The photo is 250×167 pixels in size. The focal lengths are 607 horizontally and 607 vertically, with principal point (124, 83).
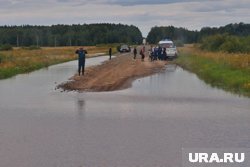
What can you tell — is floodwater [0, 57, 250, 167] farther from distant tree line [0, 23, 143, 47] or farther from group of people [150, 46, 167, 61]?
distant tree line [0, 23, 143, 47]

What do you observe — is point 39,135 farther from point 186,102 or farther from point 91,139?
point 186,102

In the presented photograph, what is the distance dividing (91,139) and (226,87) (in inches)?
574

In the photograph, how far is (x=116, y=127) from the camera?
545 inches

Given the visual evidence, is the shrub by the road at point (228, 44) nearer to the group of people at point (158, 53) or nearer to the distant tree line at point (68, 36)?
the group of people at point (158, 53)

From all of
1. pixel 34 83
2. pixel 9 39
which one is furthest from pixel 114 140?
pixel 9 39

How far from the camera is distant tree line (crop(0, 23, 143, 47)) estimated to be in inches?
6767

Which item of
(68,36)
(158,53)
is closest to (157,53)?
(158,53)

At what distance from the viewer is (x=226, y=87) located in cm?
2583

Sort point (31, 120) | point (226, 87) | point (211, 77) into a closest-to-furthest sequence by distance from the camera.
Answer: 1. point (31, 120)
2. point (226, 87)
3. point (211, 77)

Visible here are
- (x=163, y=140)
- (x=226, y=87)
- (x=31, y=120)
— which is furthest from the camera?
(x=226, y=87)

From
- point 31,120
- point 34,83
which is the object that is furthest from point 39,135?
point 34,83

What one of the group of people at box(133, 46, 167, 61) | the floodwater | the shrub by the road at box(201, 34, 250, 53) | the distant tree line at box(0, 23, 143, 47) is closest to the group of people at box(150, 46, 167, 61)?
the group of people at box(133, 46, 167, 61)

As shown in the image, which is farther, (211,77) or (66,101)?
(211,77)

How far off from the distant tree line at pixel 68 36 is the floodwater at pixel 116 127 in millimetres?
146340
